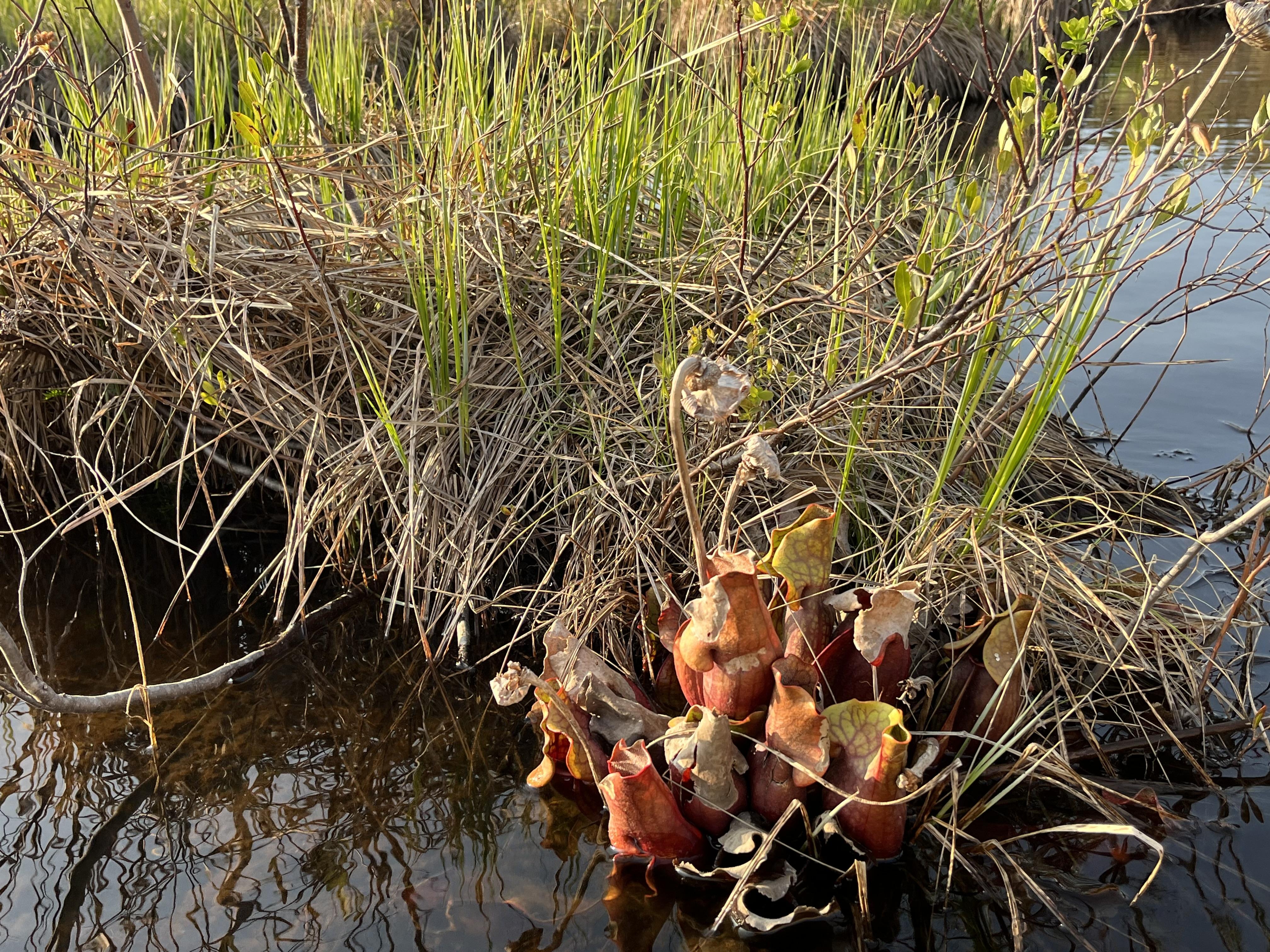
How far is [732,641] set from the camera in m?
1.47

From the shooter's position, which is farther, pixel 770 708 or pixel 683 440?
pixel 770 708

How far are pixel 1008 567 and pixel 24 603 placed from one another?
2225 millimetres

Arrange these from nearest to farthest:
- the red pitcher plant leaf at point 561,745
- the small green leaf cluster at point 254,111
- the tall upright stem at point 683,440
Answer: the tall upright stem at point 683,440 < the red pitcher plant leaf at point 561,745 < the small green leaf cluster at point 254,111

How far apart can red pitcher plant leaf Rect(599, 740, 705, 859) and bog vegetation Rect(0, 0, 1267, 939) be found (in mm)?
→ 24

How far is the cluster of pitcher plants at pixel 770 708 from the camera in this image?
1.41m

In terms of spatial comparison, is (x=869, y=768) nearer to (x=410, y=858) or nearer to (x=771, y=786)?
(x=771, y=786)

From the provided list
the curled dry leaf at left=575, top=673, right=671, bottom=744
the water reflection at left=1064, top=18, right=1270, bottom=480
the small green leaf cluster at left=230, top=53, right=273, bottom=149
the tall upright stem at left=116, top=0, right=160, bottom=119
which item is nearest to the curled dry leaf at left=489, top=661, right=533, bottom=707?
the curled dry leaf at left=575, top=673, right=671, bottom=744

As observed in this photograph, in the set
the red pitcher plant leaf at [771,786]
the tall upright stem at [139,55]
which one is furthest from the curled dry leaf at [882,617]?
the tall upright stem at [139,55]

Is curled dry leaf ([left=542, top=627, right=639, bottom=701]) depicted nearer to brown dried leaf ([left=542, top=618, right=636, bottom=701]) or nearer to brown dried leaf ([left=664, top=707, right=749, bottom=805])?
brown dried leaf ([left=542, top=618, right=636, bottom=701])

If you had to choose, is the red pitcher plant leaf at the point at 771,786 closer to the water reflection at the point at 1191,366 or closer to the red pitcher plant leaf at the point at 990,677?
the red pitcher plant leaf at the point at 990,677

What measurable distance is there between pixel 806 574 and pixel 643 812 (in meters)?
0.45

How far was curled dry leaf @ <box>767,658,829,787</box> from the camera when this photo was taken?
140 cm

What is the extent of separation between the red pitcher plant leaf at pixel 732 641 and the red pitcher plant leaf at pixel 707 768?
0.06m

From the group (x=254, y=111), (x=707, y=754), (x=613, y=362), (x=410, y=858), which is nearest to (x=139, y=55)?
(x=254, y=111)
